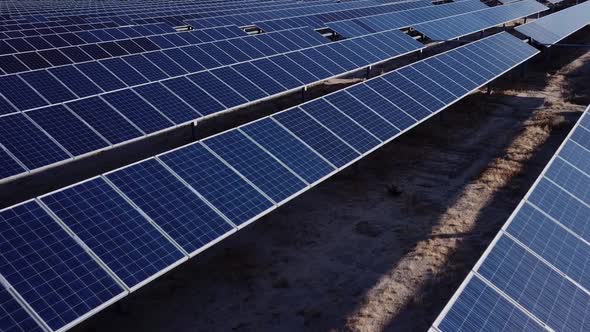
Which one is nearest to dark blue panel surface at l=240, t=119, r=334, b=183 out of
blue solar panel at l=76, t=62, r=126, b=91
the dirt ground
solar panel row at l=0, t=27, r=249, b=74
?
the dirt ground

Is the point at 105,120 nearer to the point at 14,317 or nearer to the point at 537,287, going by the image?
the point at 14,317

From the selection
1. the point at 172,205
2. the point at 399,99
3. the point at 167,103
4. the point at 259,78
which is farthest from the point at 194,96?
the point at 172,205

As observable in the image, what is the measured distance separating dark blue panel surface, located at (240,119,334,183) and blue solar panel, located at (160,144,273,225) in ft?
5.94

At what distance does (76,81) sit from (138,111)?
13.3 feet

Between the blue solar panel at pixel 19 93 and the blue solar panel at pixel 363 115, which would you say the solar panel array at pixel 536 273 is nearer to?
the blue solar panel at pixel 363 115

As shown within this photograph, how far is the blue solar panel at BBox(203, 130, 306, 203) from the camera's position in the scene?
515 inches

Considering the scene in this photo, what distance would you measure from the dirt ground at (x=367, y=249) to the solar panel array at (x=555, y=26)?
14.5 meters

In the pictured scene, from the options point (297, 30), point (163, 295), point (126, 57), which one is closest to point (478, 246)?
point (163, 295)

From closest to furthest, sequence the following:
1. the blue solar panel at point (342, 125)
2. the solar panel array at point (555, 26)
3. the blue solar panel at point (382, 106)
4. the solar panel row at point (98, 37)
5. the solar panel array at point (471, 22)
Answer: the blue solar panel at point (342, 125) → the blue solar panel at point (382, 106) → the solar panel row at point (98, 37) → the solar panel array at point (555, 26) → the solar panel array at point (471, 22)

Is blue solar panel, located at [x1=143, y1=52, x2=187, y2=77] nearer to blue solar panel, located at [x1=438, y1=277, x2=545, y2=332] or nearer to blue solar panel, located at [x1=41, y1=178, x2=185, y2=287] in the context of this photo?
blue solar panel, located at [x1=41, y1=178, x2=185, y2=287]

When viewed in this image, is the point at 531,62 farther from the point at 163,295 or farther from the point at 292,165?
the point at 163,295

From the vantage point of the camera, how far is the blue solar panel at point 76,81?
18.6 meters

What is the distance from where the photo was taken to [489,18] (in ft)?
141

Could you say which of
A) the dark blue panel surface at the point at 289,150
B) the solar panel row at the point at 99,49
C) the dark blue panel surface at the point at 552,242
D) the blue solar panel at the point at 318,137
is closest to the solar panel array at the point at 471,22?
the solar panel row at the point at 99,49
